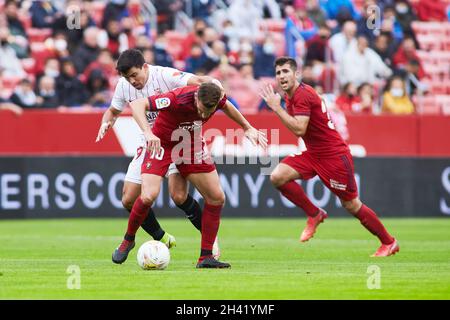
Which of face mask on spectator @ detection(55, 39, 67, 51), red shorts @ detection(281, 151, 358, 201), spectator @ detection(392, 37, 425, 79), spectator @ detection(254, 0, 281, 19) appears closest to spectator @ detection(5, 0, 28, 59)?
face mask on spectator @ detection(55, 39, 67, 51)

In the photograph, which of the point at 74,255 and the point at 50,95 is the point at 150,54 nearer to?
the point at 50,95

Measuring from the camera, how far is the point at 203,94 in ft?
35.2

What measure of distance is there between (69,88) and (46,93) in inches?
20.0

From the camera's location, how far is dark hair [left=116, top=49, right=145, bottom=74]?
1156cm

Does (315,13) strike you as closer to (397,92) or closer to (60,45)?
(397,92)

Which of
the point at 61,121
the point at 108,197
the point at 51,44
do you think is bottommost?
the point at 108,197

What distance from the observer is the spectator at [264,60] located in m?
22.6

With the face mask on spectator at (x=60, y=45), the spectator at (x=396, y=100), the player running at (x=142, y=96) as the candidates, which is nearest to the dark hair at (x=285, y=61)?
the player running at (x=142, y=96)

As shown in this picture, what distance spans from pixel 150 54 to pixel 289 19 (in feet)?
11.8

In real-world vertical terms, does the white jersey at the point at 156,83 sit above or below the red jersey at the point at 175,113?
above

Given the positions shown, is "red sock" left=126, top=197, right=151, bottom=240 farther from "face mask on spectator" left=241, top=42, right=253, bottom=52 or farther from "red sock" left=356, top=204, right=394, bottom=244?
"face mask on spectator" left=241, top=42, right=253, bottom=52

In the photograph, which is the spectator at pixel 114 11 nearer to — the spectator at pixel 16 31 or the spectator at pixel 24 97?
the spectator at pixel 16 31

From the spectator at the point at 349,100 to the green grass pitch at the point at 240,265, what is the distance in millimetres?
3696

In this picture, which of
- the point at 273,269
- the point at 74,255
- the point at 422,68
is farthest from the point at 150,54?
the point at 273,269
